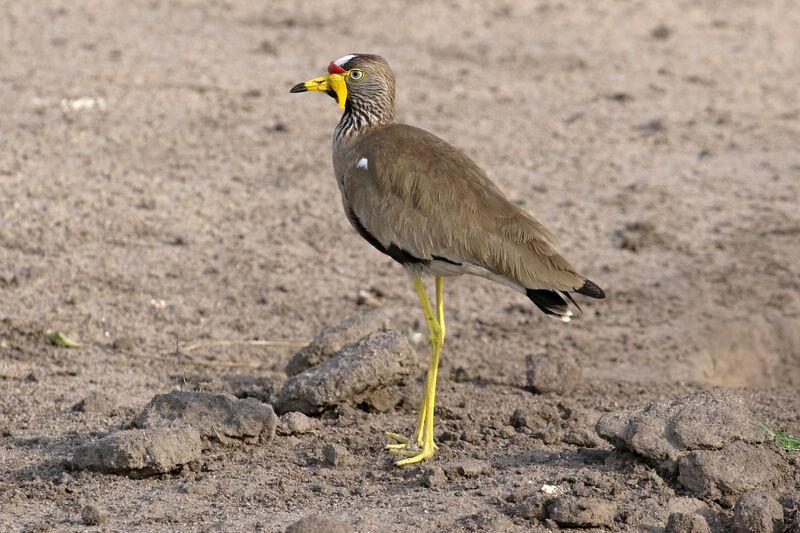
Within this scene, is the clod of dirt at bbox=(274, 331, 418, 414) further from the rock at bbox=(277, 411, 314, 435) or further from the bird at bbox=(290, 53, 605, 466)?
the bird at bbox=(290, 53, 605, 466)

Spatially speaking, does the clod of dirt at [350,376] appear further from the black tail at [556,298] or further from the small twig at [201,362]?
the small twig at [201,362]

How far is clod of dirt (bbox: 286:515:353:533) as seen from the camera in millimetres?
3770

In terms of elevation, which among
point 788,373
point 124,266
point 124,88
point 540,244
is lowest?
point 788,373

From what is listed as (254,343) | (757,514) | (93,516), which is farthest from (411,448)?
(254,343)

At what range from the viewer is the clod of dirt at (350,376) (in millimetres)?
5258

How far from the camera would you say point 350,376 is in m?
5.24

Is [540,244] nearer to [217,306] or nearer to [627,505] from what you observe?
[627,505]

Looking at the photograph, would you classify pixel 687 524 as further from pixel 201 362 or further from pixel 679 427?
pixel 201 362

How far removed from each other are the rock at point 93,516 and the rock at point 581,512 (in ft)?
5.51

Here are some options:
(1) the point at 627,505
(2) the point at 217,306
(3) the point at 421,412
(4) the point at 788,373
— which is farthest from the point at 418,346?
(1) the point at 627,505

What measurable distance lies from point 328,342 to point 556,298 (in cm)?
157

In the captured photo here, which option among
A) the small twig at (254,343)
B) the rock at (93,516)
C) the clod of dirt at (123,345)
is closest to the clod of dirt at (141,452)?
the rock at (93,516)

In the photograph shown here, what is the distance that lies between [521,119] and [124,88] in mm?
3578

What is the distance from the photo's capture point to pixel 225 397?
197 inches
